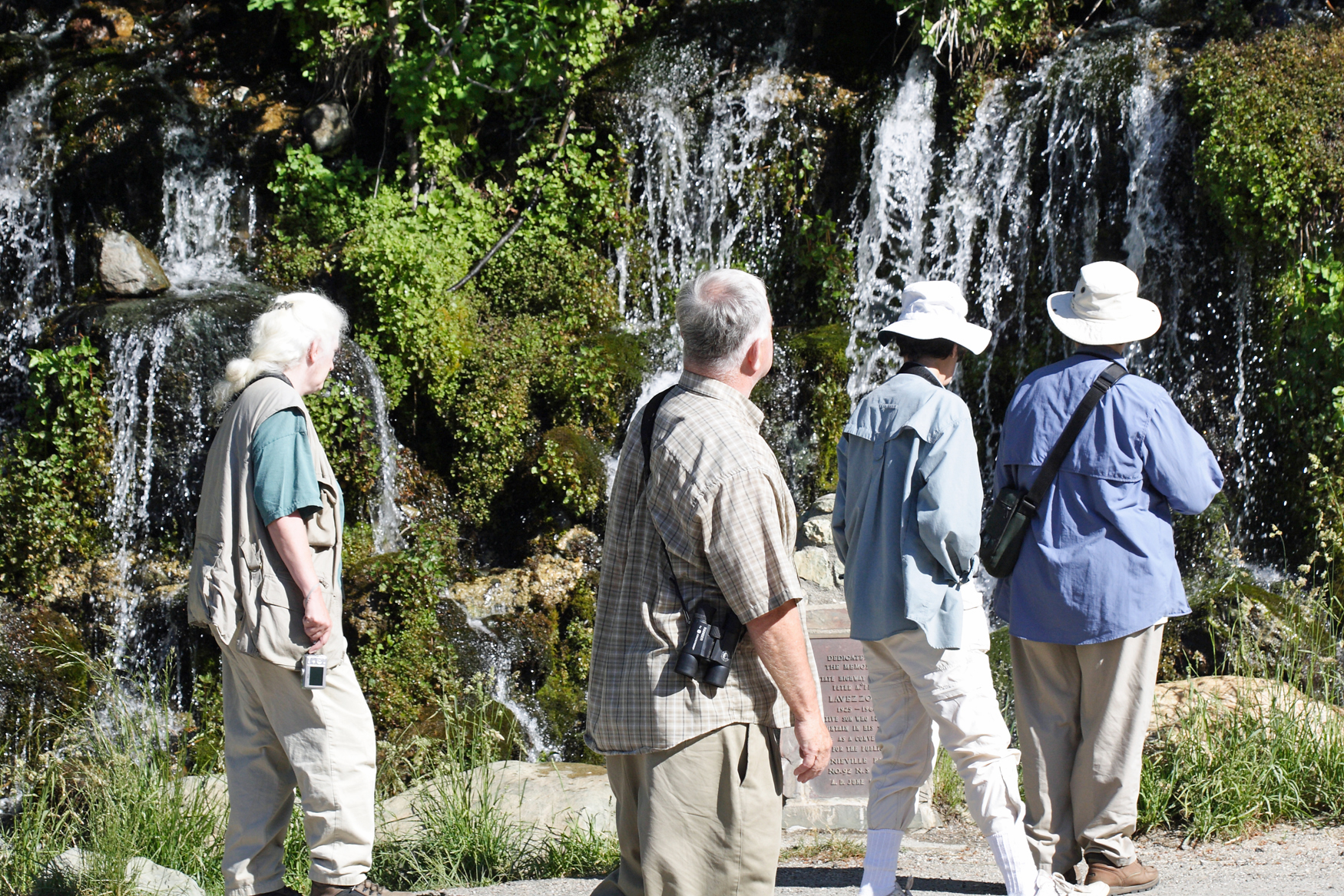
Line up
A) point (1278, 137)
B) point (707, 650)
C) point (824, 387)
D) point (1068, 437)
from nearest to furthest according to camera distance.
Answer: point (707, 650), point (1068, 437), point (1278, 137), point (824, 387)

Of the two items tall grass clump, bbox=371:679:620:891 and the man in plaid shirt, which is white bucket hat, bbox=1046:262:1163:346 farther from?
tall grass clump, bbox=371:679:620:891

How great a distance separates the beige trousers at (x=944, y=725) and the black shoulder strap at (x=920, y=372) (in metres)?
0.61

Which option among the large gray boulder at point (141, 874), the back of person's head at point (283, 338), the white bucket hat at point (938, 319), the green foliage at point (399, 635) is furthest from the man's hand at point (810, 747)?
the green foliage at point (399, 635)

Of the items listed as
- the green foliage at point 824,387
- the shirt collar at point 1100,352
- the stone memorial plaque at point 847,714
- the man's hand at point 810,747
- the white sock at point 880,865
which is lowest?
the white sock at point 880,865

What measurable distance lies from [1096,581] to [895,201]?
6653 millimetres

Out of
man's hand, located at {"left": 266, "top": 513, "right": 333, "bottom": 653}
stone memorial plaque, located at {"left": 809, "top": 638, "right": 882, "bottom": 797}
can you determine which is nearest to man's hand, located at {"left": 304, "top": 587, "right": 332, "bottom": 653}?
man's hand, located at {"left": 266, "top": 513, "right": 333, "bottom": 653}

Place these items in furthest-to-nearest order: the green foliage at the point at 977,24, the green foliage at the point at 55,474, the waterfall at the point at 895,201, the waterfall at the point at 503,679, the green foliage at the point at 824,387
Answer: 1. the waterfall at the point at 895,201
2. the green foliage at the point at 977,24
3. the green foliage at the point at 824,387
4. the green foliage at the point at 55,474
5. the waterfall at the point at 503,679

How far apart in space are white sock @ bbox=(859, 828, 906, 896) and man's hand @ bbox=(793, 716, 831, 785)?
1.05 meters

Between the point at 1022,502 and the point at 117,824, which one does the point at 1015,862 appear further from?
the point at 117,824

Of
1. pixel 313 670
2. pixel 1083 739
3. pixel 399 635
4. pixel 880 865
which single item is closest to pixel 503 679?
pixel 399 635

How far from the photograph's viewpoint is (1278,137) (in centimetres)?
790

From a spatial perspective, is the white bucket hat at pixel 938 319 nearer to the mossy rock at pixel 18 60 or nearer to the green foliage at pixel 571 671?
the green foliage at pixel 571 671

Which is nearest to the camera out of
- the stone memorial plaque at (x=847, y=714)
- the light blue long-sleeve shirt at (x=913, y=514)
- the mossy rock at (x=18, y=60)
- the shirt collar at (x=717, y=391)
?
the shirt collar at (x=717, y=391)

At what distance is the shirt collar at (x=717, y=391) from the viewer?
2.58 metres
